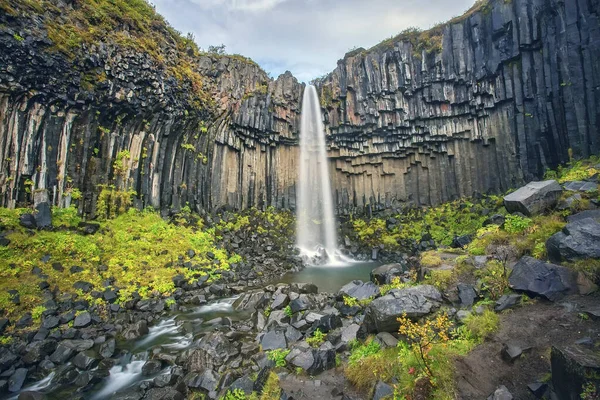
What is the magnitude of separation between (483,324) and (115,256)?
48.8ft

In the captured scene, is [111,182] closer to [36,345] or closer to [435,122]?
[36,345]

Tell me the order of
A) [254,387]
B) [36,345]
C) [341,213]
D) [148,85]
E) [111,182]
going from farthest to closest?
1. [341,213]
2. [148,85]
3. [111,182]
4. [36,345]
5. [254,387]

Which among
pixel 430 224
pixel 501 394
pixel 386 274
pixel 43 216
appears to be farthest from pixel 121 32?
pixel 430 224

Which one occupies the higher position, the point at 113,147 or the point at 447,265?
the point at 113,147

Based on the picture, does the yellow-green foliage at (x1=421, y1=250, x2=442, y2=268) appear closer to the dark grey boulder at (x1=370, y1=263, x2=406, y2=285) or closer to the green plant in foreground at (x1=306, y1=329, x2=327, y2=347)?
the dark grey boulder at (x1=370, y1=263, x2=406, y2=285)

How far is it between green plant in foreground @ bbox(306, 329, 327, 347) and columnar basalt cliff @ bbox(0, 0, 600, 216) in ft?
49.0

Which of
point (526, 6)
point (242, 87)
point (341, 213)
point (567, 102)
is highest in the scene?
point (526, 6)

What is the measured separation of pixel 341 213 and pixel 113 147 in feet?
63.1

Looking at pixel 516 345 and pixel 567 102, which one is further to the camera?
pixel 567 102

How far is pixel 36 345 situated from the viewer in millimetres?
8188

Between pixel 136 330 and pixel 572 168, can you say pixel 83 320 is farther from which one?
pixel 572 168

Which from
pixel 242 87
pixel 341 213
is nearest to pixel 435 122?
pixel 341 213

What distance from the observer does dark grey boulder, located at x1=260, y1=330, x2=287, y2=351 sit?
7405mm

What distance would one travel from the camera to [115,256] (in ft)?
46.1
